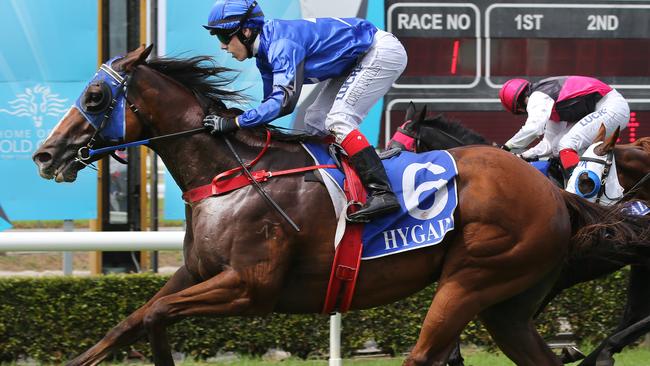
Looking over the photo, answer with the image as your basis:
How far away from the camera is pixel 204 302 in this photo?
383 cm

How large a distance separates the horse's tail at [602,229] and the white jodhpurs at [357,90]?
2.85 feet

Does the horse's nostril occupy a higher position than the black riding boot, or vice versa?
the horse's nostril

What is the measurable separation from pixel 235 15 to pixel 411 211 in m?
1.01

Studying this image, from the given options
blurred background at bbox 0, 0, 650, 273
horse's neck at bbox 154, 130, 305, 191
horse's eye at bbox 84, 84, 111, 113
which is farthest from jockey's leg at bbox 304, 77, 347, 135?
blurred background at bbox 0, 0, 650, 273

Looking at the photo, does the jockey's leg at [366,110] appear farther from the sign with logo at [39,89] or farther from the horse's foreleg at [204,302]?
the sign with logo at [39,89]

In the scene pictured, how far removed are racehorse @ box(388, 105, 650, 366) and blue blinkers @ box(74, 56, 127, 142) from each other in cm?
191

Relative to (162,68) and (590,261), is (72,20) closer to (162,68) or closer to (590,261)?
(162,68)

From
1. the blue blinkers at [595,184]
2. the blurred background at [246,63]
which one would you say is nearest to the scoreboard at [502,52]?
the blurred background at [246,63]

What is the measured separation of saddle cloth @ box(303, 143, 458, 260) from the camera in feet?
13.1

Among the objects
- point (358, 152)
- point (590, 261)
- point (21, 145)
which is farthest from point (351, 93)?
point (21, 145)

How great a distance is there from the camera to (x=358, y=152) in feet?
13.2

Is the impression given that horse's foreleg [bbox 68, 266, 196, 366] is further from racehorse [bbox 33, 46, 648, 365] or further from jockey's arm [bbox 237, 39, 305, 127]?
jockey's arm [bbox 237, 39, 305, 127]

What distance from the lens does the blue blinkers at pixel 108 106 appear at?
13.1ft

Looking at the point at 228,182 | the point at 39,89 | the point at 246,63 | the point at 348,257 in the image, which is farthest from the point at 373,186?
the point at 39,89
